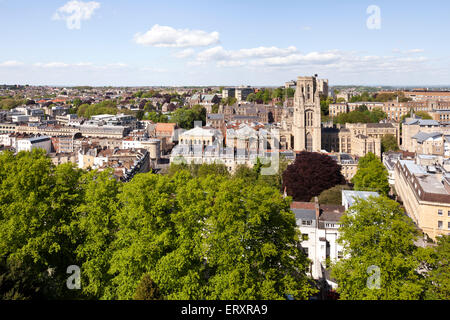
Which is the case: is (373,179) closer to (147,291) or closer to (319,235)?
(319,235)

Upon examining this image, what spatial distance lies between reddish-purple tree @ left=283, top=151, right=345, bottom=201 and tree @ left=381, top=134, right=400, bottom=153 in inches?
1033

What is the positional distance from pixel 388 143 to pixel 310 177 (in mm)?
32131

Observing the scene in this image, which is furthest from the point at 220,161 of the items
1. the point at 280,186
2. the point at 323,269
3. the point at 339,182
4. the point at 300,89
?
the point at 323,269

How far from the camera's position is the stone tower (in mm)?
64312

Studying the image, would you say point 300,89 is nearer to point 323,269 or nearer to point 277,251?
point 323,269

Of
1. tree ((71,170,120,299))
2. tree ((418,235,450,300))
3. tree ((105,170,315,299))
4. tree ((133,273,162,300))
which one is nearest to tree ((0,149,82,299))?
tree ((71,170,120,299))

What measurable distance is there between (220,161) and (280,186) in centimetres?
1091

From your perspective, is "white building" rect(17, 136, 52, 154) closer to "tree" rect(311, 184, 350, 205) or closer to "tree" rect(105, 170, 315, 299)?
"tree" rect(311, 184, 350, 205)

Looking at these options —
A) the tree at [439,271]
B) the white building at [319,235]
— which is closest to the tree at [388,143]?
the white building at [319,235]

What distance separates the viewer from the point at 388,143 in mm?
65188

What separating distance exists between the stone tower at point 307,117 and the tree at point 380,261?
4807cm

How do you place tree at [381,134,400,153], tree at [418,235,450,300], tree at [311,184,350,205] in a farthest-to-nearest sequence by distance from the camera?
tree at [381,134,400,153], tree at [311,184,350,205], tree at [418,235,450,300]

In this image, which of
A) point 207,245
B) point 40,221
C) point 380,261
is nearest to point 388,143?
point 380,261
